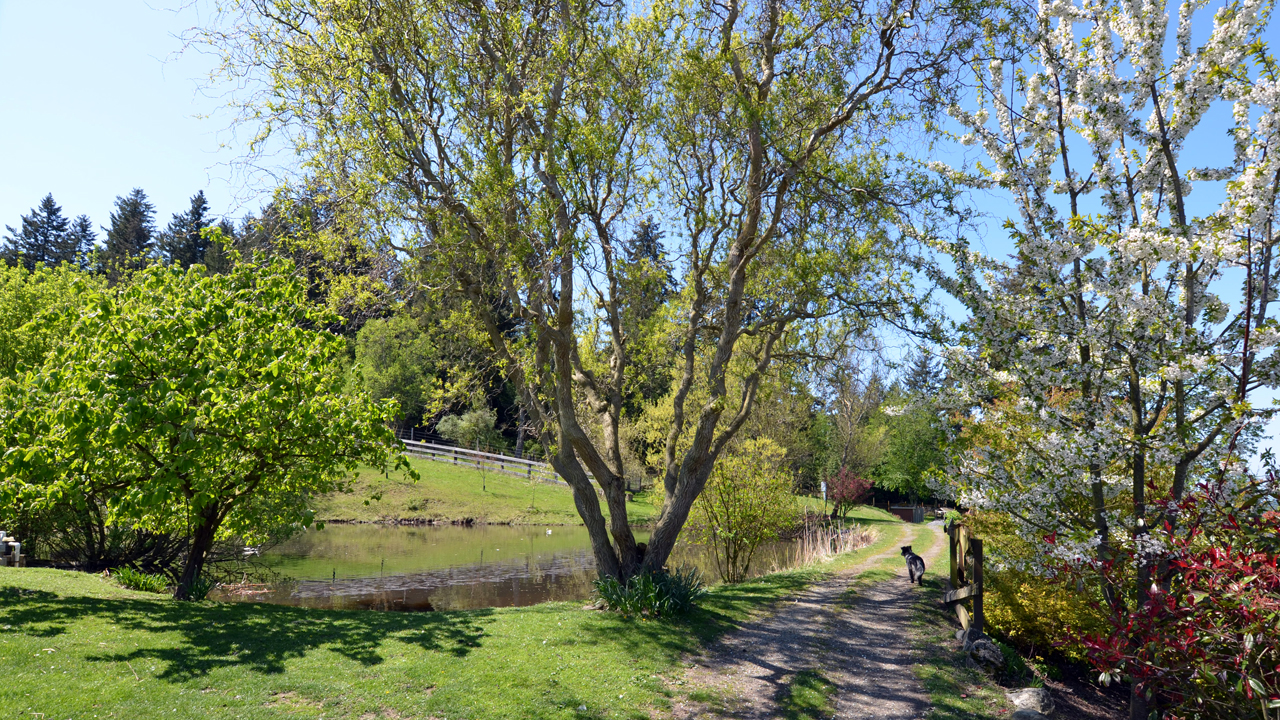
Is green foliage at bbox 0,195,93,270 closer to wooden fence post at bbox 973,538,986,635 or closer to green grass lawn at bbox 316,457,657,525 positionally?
green grass lawn at bbox 316,457,657,525

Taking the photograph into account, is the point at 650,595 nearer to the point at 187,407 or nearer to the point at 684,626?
the point at 684,626

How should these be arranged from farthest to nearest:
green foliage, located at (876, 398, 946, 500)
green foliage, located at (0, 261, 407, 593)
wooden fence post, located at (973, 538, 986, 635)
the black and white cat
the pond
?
1. green foliage, located at (876, 398, 946, 500)
2. the pond
3. the black and white cat
4. wooden fence post, located at (973, 538, 986, 635)
5. green foliage, located at (0, 261, 407, 593)

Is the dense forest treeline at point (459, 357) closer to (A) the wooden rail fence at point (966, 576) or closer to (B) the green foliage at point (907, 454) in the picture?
(B) the green foliage at point (907, 454)

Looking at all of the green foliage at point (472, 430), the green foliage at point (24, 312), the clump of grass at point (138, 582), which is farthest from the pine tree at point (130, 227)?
the clump of grass at point (138, 582)

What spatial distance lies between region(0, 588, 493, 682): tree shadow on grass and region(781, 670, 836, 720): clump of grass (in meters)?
3.62

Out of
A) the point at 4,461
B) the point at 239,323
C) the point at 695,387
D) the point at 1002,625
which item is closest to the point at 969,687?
the point at 1002,625

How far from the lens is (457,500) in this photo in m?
32.3

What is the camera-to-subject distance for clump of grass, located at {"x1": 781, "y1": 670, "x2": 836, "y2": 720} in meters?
6.75

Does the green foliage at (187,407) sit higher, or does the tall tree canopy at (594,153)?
the tall tree canopy at (594,153)

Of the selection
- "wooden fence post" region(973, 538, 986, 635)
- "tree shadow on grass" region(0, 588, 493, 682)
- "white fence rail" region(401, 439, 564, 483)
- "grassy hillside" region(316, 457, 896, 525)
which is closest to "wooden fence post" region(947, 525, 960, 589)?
"wooden fence post" region(973, 538, 986, 635)

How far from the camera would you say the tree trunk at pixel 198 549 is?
10.5m

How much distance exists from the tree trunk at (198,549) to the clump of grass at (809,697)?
343 inches

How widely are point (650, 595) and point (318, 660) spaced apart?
429 centimetres

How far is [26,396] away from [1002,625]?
12.7m
